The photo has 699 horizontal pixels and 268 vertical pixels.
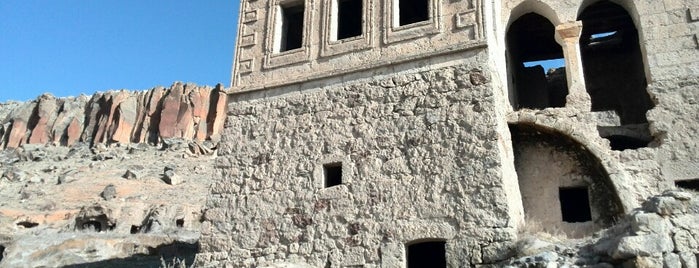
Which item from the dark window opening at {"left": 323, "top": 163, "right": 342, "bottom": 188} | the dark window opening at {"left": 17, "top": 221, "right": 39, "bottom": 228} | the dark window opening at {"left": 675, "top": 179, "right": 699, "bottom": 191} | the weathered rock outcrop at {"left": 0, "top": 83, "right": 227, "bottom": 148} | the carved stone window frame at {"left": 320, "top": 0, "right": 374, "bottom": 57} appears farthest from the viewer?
the weathered rock outcrop at {"left": 0, "top": 83, "right": 227, "bottom": 148}

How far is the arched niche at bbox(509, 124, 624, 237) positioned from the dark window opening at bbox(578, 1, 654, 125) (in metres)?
2.80

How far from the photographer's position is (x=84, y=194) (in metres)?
34.2

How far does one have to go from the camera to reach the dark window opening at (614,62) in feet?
40.8

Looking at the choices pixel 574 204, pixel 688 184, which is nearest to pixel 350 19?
pixel 574 204

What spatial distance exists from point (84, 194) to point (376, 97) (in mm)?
29640

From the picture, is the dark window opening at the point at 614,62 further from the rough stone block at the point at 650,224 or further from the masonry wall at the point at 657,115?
the rough stone block at the point at 650,224

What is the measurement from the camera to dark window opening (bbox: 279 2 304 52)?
11.5 metres

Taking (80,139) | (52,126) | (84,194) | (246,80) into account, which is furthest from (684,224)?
(52,126)

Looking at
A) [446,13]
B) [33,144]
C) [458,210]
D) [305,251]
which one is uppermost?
[33,144]

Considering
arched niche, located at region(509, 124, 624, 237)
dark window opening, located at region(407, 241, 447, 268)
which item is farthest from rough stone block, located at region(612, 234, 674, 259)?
dark window opening, located at region(407, 241, 447, 268)

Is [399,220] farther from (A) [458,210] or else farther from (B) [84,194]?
(B) [84,194]

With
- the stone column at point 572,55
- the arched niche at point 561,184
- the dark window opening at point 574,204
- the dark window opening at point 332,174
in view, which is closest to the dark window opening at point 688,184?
the arched niche at point 561,184

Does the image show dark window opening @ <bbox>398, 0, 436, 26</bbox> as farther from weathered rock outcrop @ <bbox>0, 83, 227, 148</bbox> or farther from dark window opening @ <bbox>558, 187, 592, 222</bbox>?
weathered rock outcrop @ <bbox>0, 83, 227, 148</bbox>

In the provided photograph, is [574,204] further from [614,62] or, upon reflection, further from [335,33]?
[335,33]
